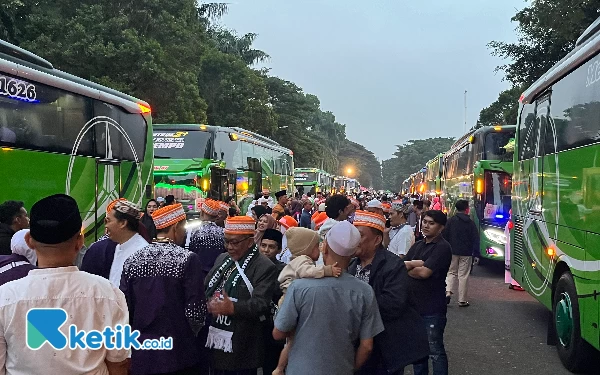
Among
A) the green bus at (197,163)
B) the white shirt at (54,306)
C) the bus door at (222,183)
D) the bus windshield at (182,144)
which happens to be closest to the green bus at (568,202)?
the white shirt at (54,306)

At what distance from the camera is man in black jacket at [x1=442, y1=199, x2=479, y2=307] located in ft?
38.7

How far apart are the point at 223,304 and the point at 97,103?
8.48 m

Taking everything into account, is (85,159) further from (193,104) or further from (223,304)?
(193,104)

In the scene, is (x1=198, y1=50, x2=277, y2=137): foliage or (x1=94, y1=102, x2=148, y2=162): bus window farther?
(x1=198, y1=50, x2=277, y2=137): foliage

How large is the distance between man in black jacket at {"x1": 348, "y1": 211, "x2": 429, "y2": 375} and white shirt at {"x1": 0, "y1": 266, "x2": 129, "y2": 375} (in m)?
2.16

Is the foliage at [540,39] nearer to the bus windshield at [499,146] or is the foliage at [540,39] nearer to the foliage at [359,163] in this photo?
the bus windshield at [499,146]

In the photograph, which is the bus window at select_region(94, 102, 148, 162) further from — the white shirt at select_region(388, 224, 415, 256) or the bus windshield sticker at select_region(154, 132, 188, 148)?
the white shirt at select_region(388, 224, 415, 256)

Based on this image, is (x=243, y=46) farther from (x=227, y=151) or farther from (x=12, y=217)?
(x=12, y=217)

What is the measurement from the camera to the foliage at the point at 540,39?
65.9 ft

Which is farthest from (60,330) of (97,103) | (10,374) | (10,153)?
(97,103)

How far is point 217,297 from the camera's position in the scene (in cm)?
471

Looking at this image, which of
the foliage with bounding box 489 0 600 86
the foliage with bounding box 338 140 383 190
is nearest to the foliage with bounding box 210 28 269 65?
the foliage with bounding box 489 0 600 86

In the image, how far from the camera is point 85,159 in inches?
452

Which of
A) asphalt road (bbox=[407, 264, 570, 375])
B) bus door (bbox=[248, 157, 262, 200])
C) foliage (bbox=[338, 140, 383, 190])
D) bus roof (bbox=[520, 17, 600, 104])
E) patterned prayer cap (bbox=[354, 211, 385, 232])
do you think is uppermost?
foliage (bbox=[338, 140, 383, 190])
